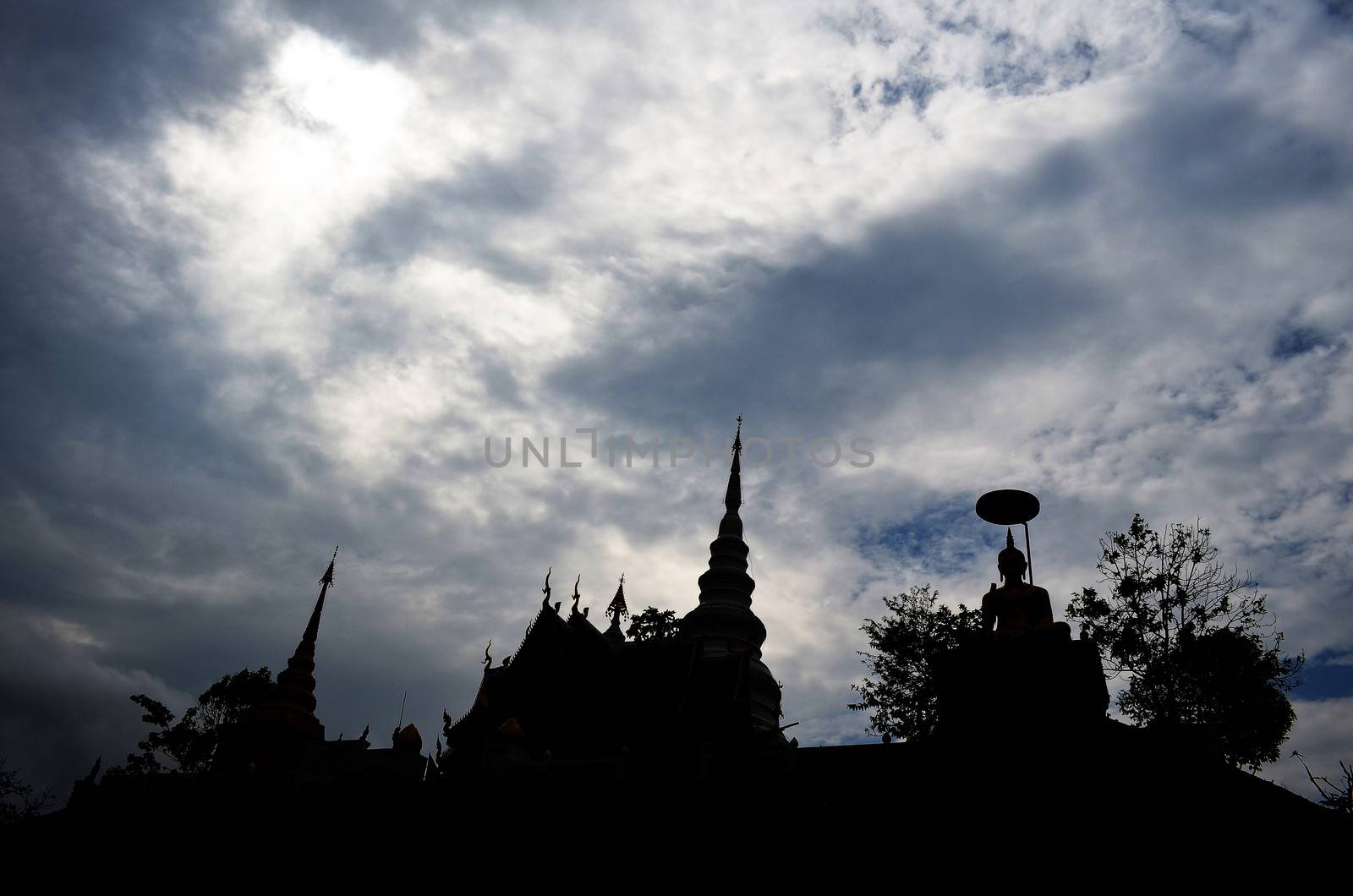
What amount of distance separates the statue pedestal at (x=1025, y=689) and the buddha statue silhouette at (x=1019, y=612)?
154mm

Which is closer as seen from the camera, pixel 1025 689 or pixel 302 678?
pixel 1025 689

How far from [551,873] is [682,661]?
13.1 metres

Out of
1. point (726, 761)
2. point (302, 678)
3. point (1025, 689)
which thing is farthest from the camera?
point (302, 678)

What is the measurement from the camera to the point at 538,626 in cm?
3191

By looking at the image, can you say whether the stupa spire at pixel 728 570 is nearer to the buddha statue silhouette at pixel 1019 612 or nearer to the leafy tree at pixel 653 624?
the leafy tree at pixel 653 624

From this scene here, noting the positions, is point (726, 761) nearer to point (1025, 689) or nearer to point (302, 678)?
point (1025, 689)

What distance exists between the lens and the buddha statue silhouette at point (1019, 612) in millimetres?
18797

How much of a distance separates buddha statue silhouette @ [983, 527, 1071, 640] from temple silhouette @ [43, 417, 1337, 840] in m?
0.04

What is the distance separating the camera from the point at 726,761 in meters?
20.2

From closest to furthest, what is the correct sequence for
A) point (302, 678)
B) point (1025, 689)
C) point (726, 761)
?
1. point (1025, 689)
2. point (726, 761)
3. point (302, 678)

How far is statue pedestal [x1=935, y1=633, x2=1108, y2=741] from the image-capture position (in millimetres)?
17953

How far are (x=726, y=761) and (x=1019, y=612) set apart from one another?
719 centimetres

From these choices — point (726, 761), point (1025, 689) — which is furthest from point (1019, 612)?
point (726, 761)

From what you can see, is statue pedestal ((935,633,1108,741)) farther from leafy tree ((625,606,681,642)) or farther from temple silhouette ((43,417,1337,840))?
leafy tree ((625,606,681,642))
